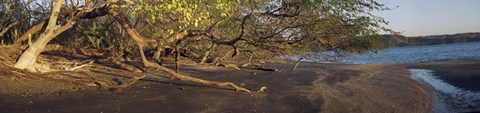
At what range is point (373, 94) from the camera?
13586mm

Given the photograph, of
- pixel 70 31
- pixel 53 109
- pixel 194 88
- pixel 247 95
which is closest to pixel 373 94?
pixel 247 95

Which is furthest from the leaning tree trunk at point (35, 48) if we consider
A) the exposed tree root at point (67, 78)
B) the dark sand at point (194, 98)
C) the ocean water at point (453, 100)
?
the ocean water at point (453, 100)

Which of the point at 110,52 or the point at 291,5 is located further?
the point at 110,52

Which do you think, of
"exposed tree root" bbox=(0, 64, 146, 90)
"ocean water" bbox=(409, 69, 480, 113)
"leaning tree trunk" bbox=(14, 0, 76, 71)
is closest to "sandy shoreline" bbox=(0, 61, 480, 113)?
"exposed tree root" bbox=(0, 64, 146, 90)

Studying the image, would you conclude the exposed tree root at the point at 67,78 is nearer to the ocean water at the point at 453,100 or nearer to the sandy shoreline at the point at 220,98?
the sandy shoreline at the point at 220,98

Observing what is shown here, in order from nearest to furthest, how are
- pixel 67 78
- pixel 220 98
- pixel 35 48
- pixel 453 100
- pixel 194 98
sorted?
pixel 194 98
pixel 220 98
pixel 67 78
pixel 35 48
pixel 453 100

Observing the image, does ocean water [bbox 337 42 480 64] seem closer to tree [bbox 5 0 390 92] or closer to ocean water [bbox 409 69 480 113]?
ocean water [bbox 409 69 480 113]

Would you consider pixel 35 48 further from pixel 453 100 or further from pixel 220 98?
pixel 453 100

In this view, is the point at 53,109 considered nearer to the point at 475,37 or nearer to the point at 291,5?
the point at 291,5

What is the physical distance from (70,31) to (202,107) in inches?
429

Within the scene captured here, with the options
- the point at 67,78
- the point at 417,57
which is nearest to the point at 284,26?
the point at 67,78

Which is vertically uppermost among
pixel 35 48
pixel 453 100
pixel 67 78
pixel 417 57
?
pixel 35 48

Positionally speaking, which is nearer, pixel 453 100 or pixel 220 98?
pixel 220 98

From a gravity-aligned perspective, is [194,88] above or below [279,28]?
below
